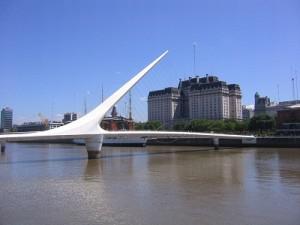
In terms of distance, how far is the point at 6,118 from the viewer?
130500 millimetres

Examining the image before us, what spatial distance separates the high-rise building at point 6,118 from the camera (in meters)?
129

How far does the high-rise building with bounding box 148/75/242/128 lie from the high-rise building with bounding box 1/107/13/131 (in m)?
56.0

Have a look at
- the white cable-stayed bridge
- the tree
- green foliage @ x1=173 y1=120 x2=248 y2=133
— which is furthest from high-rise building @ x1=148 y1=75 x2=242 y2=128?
the white cable-stayed bridge

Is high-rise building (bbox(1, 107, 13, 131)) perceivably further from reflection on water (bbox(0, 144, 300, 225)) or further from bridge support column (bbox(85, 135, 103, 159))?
reflection on water (bbox(0, 144, 300, 225))

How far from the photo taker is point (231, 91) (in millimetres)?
90188

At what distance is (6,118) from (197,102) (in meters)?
68.0

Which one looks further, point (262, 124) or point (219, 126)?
point (219, 126)

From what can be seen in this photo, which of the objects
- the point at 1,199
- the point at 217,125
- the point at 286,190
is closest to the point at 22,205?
the point at 1,199

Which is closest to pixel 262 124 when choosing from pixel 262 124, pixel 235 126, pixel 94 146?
pixel 262 124

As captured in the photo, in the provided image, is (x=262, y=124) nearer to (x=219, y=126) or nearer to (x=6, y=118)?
(x=219, y=126)

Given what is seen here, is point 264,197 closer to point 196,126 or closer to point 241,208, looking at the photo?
point 241,208

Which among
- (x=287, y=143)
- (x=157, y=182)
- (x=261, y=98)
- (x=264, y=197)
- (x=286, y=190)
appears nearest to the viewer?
(x=264, y=197)

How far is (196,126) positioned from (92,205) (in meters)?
55.1

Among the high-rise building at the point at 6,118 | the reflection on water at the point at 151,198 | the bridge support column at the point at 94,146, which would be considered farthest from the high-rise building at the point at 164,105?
the reflection on water at the point at 151,198
